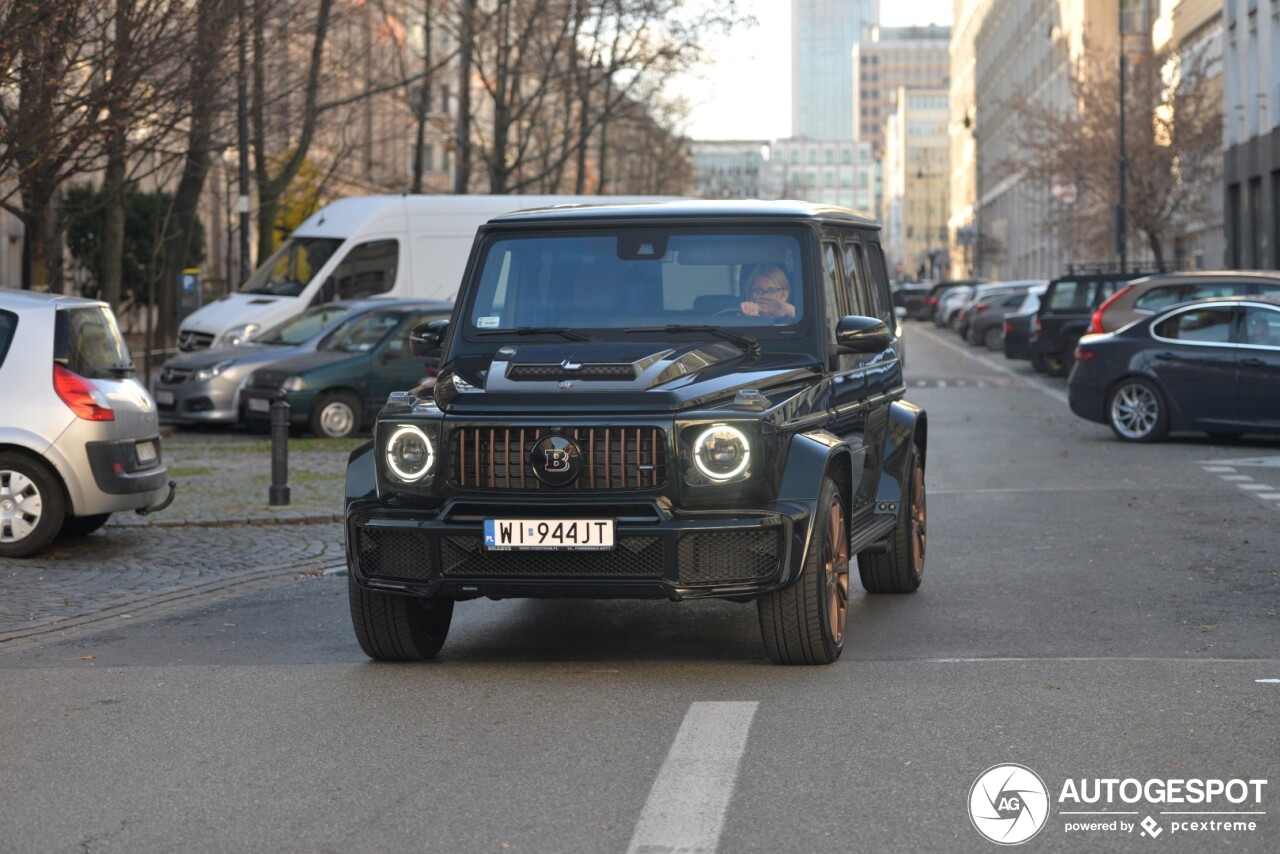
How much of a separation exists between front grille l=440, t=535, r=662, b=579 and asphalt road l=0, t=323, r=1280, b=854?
1.45 ft

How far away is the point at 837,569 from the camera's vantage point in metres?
8.13

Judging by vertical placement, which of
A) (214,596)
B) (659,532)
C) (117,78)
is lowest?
(214,596)

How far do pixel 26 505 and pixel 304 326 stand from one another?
38.5 feet

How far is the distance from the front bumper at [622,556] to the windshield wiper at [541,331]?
3.87ft

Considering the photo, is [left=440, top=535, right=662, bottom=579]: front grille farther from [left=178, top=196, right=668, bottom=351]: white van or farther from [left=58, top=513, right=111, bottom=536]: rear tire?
[left=178, top=196, right=668, bottom=351]: white van

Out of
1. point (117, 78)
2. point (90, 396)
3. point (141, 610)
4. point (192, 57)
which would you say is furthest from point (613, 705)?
point (192, 57)

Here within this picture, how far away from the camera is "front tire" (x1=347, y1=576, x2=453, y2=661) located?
26.5ft

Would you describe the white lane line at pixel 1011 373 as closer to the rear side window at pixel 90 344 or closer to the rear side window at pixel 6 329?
the rear side window at pixel 90 344

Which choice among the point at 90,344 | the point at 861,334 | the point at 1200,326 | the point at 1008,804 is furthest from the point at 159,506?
the point at 1200,326

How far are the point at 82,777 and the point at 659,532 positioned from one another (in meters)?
2.25

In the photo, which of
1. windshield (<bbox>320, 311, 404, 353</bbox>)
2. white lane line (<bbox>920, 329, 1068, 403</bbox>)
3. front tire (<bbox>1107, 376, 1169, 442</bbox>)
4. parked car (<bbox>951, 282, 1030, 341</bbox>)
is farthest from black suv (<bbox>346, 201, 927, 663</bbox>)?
parked car (<bbox>951, 282, 1030, 341</bbox>)

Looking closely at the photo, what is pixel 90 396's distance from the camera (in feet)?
39.5

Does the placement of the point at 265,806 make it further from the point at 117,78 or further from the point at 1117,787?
the point at 117,78

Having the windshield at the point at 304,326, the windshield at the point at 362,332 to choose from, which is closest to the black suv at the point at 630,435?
the windshield at the point at 362,332
